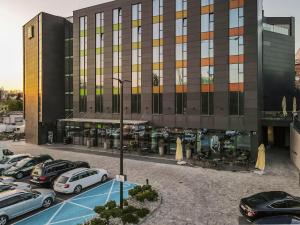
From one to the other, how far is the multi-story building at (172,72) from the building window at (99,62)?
15cm

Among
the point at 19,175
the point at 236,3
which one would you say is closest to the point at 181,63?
the point at 236,3

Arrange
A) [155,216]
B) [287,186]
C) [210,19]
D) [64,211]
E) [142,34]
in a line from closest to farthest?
[155,216] < [64,211] < [287,186] < [210,19] < [142,34]

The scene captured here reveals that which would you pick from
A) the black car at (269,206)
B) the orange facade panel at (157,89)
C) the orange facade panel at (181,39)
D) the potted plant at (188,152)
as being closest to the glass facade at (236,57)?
the orange facade panel at (181,39)

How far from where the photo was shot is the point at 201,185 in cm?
2220

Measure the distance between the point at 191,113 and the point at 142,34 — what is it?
13.0 m

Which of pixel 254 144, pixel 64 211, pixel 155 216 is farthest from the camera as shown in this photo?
pixel 254 144

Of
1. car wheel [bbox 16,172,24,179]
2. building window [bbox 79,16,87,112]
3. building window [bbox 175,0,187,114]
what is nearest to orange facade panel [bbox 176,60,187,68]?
building window [bbox 175,0,187,114]

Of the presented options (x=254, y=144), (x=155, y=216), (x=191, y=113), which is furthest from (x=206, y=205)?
(x=191, y=113)

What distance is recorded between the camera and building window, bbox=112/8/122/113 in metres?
40.1

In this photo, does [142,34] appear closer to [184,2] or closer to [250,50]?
[184,2]

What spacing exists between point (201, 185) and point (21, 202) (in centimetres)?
1314

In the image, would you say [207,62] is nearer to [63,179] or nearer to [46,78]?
[63,179]

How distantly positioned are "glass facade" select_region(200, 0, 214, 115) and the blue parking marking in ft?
50.2

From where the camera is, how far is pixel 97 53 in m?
42.5
